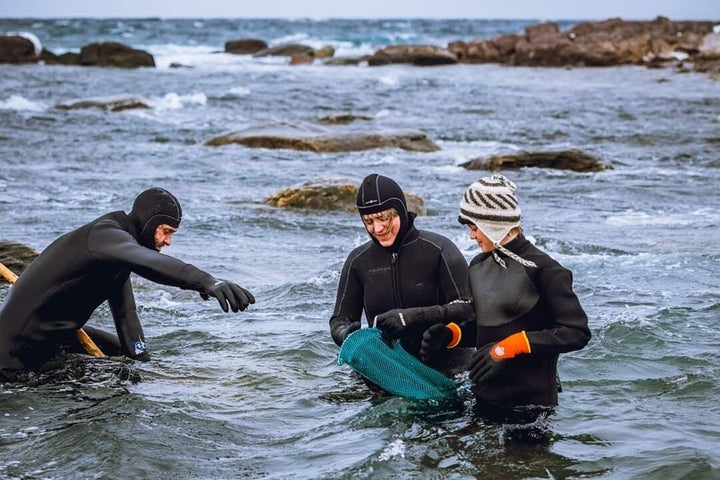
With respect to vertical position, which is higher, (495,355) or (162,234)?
(162,234)

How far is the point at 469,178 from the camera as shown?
59.1 ft

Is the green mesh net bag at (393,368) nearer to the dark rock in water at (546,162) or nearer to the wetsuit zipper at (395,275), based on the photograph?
the wetsuit zipper at (395,275)

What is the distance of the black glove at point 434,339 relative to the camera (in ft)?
20.5

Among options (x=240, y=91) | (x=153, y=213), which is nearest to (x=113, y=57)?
(x=240, y=91)

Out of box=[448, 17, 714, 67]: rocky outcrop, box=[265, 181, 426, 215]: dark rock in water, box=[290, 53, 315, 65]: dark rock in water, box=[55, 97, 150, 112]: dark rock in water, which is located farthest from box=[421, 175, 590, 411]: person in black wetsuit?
box=[290, 53, 315, 65]: dark rock in water

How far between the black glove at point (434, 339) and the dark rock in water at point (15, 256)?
5346 mm

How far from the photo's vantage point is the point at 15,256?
10.5 m

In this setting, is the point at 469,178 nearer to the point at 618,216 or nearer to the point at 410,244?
the point at 618,216

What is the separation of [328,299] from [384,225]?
399 centimetres

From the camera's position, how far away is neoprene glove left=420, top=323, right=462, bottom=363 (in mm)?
6246

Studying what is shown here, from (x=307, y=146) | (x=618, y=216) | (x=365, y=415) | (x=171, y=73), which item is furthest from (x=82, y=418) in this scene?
(x=171, y=73)

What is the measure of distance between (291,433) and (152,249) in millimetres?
1567

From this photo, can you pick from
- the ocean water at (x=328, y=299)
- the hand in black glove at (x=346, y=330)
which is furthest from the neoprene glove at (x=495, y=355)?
the hand in black glove at (x=346, y=330)

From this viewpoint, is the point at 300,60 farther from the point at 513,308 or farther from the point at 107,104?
the point at 513,308
